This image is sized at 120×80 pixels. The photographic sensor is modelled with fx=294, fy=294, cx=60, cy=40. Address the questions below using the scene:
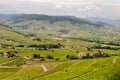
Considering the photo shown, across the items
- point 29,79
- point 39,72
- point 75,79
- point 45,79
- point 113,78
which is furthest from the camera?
point 39,72

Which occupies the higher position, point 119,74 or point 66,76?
point 119,74

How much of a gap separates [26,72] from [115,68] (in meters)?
101

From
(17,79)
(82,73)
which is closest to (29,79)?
(17,79)

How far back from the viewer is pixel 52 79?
144 metres

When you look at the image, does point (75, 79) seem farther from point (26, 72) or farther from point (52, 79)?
point (26, 72)

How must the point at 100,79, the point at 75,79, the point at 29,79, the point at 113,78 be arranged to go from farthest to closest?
the point at 29,79 < the point at 75,79 < the point at 100,79 < the point at 113,78

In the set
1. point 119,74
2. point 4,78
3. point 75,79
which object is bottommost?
point 4,78

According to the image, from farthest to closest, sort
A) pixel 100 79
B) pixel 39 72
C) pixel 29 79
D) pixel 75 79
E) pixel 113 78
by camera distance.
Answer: pixel 39 72, pixel 29 79, pixel 75 79, pixel 100 79, pixel 113 78

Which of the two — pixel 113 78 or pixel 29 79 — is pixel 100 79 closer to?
pixel 113 78

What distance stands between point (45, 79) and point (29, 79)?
59.9 ft

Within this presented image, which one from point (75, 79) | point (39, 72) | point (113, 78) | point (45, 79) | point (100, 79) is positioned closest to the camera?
point (113, 78)

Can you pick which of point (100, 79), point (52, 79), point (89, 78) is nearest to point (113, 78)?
point (100, 79)

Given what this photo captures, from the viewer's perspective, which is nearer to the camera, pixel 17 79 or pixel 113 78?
pixel 113 78

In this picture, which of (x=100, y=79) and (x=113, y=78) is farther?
(x=100, y=79)
